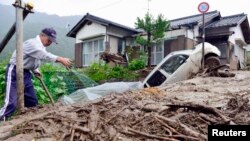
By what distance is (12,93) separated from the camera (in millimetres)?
4000

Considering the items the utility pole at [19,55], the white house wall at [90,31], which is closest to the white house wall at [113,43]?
the white house wall at [90,31]

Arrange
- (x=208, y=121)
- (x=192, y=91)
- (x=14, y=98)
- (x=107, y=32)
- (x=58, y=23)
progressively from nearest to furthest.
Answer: (x=208, y=121) < (x=14, y=98) < (x=192, y=91) < (x=107, y=32) < (x=58, y=23)

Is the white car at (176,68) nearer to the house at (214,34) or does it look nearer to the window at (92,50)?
the house at (214,34)

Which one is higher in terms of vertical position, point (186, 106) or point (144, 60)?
point (144, 60)

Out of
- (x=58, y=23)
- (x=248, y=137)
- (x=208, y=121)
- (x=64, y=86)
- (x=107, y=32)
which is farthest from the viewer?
(x=58, y=23)

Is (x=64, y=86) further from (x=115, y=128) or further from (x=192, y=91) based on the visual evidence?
(x=115, y=128)

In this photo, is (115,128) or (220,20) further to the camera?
(220,20)

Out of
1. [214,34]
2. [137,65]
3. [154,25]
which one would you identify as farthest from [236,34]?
[137,65]

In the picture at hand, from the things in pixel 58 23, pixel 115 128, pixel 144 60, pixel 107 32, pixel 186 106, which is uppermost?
pixel 58 23

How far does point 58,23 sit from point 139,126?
58841 millimetres

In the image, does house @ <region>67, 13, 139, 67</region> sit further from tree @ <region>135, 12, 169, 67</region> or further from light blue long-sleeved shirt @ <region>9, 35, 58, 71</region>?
light blue long-sleeved shirt @ <region>9, 35, 58, 71</region>

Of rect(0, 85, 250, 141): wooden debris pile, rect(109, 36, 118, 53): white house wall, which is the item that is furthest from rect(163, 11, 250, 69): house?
rect(0, 85, 250, 141): wooden debris pile

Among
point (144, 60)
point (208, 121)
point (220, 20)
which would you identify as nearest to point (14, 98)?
point (208, 121)

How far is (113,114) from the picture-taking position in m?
2.86
